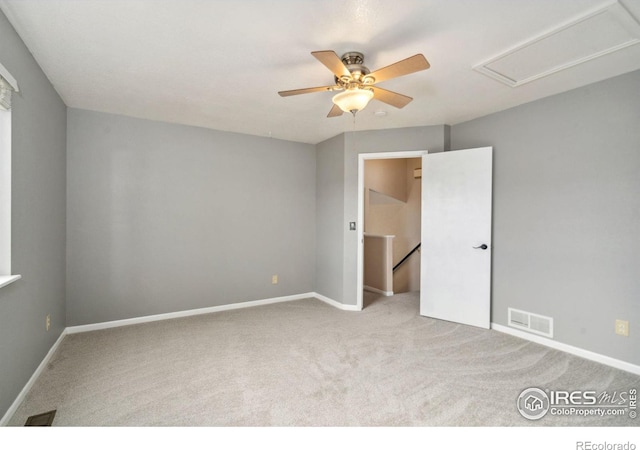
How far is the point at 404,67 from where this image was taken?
193 cm

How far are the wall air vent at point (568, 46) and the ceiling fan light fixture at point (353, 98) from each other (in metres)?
0.99

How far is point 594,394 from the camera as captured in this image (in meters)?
2.20

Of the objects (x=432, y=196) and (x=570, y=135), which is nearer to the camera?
(x=570, y=135)

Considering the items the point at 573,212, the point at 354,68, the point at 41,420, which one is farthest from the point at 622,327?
the point at 41,420

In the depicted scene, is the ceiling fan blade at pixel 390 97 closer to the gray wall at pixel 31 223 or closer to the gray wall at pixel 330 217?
the gray wall at pixel 330 217

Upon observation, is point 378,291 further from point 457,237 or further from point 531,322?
point 531,322

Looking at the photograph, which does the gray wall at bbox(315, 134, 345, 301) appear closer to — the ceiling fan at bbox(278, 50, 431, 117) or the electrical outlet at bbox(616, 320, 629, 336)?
the ceiling fan at bbox(278, 50, 431, 117)

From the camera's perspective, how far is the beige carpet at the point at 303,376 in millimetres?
1943

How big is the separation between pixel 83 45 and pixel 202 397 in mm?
2563

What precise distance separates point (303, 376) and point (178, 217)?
98.9 inches

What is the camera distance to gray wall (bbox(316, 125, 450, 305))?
13.0 ft

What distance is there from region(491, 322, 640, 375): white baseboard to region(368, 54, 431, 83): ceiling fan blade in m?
2.82
